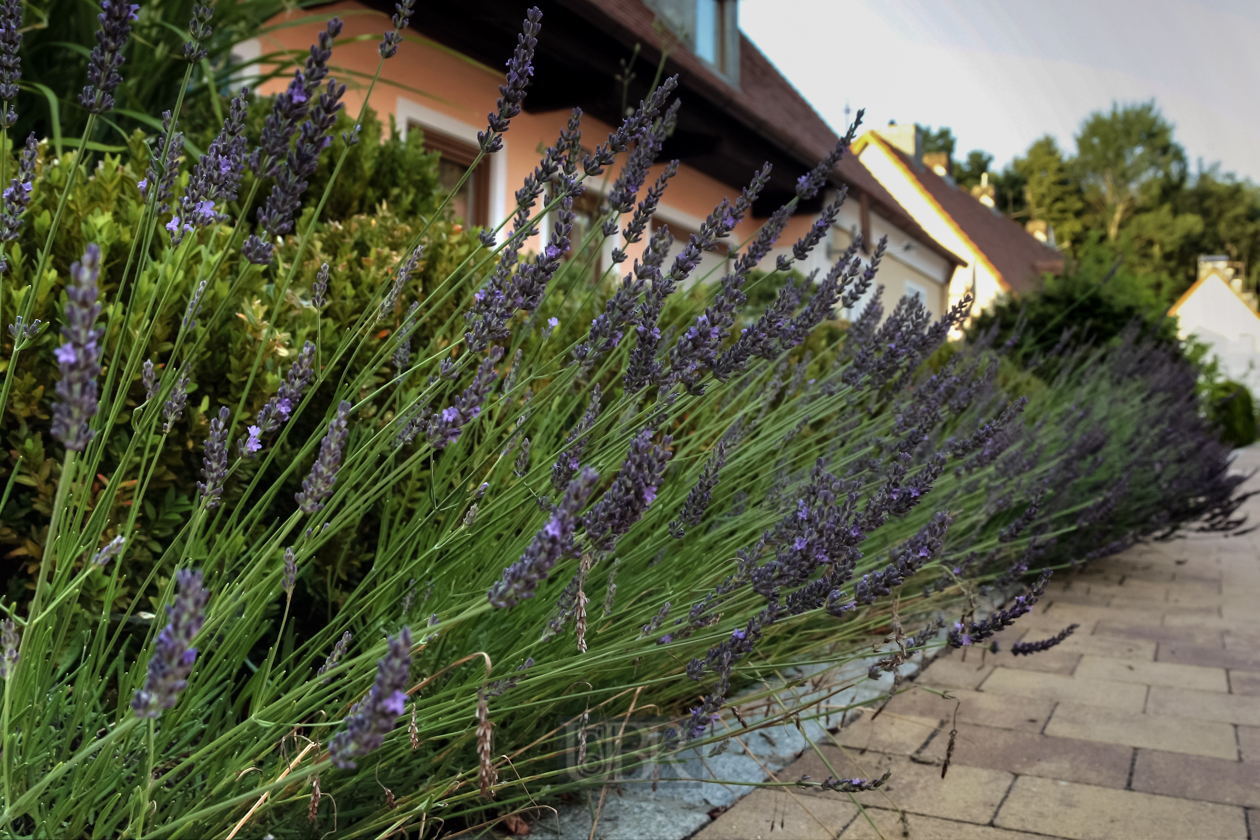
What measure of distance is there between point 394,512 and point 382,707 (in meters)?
1.53

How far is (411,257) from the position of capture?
53.2 inches

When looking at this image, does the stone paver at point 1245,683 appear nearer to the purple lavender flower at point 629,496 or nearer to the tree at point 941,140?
the purple lavender flower at point 629,496

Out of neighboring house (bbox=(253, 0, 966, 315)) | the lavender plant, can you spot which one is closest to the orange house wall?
neighboring house (bbox=(253, 0, 966, 315))

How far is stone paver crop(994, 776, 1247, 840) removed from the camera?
1.76 m

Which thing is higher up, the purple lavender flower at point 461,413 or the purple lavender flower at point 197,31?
the purple lavender flower at point 197,31

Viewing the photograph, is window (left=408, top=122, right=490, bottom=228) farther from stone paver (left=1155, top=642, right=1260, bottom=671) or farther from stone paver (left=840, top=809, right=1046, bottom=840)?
stone paver (left=840, top=809, right=1046, bottom=840)

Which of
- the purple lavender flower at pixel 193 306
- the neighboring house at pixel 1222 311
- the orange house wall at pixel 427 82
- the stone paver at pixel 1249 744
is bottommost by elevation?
the stone paver at pixel 1249 744

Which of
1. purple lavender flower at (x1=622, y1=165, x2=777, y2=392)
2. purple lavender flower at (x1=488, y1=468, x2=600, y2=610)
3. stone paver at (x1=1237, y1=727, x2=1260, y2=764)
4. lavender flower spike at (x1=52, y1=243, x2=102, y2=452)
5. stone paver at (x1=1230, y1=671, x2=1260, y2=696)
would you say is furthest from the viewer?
stone paver at (x1=1230, y1=671, x2=1260, y2=696)

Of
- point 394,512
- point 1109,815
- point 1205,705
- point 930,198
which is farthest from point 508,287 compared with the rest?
point 930,198

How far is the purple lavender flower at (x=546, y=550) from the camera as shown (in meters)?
0.73

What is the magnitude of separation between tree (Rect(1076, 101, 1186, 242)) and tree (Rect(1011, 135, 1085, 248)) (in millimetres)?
1320

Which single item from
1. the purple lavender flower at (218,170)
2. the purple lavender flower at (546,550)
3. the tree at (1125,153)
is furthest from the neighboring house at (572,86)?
the tree at (1125,153)

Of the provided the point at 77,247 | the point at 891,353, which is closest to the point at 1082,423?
the point at 891,353

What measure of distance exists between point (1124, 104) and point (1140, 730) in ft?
176
